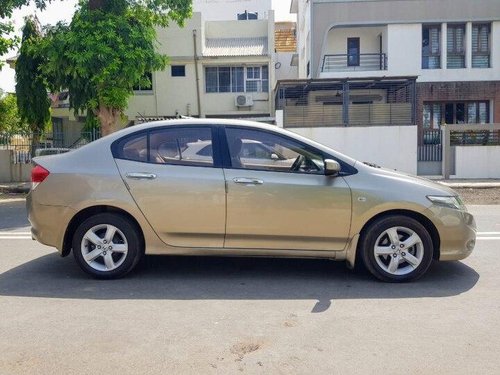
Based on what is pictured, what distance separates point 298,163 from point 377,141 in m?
14.6

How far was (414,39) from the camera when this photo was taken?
80.3 ft

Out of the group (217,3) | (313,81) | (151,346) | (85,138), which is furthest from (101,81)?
(217,3)

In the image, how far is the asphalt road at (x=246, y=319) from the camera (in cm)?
349

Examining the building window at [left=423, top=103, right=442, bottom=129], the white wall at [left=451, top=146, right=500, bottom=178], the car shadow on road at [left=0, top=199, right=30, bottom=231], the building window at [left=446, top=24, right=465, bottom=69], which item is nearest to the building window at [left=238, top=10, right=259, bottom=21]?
the building window at [left=446, top=24, right=465, bottom=69]

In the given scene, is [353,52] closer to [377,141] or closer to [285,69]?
[377,141]

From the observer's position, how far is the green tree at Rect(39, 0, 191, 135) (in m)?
13.7

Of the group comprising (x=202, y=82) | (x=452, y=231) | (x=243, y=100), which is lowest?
(x=452, y=231)

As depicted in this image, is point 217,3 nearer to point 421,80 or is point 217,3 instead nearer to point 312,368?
point 421,80

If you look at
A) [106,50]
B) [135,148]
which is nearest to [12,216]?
[106,50]

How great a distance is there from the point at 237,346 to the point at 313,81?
17.1m

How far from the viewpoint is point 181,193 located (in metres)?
5.20

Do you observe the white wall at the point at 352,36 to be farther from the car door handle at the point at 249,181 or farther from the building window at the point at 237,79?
the car door handle at the point at 249,181

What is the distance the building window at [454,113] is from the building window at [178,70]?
1235 centimetres

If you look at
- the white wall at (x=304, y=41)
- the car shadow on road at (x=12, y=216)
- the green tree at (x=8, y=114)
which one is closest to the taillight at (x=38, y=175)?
the car shadow on road at (x=12, y=216)
